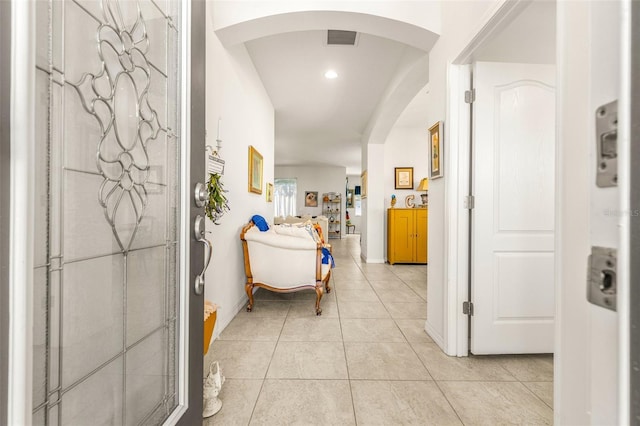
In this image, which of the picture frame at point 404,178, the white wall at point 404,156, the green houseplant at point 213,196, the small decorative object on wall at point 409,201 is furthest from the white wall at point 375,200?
the green houseplant at point 213,196

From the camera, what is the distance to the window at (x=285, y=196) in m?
10.6

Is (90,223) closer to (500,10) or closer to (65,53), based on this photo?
(65,53)

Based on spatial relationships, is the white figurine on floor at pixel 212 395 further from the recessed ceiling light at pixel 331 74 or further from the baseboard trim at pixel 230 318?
the recessed ceiling light at pixel 331 74

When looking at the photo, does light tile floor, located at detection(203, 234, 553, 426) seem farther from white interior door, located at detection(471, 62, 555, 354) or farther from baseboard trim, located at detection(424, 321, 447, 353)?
white interior door, located at detection(471, 62, 555, 354)

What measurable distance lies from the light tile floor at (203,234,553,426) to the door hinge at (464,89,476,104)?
5.67ft

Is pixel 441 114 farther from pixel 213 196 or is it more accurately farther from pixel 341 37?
pixel 213 196

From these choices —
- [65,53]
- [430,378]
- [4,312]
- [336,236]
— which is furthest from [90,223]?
[336,236]

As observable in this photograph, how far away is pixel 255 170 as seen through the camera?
3.38 m

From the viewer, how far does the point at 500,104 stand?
1891 millimetres

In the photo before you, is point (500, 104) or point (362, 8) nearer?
point (500, 104)

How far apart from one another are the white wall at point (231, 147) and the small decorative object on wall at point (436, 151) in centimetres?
167

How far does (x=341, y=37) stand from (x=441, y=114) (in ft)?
4.72

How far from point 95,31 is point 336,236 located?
10.2 meters

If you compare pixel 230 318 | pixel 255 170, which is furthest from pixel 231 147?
pixel 230 318
